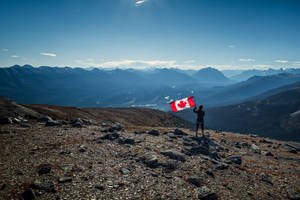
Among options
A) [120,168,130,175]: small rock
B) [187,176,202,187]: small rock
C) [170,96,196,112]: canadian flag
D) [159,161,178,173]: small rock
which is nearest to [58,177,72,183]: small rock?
[120,168,130,175]: small rock

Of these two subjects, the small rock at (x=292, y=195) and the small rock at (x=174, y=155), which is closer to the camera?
the small rock at (x=292, y=195)

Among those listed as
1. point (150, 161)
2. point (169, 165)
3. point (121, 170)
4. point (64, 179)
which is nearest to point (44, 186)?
point (64, 179)

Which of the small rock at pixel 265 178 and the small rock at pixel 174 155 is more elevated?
the small rock at pixel 174 155

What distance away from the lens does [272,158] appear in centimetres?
2611

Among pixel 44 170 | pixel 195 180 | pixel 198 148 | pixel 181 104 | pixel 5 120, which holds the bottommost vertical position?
pixel 198 148

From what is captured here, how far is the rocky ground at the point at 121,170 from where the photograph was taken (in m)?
11.1

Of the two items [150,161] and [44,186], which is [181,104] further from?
[44,186]

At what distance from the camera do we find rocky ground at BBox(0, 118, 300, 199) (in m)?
11.1

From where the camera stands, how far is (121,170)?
46.6ft

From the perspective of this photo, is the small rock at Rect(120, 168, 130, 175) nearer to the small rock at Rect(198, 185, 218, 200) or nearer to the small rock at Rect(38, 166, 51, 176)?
the small rock at Rect(38, 166, 51, 176)

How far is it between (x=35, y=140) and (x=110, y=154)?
29.9ft

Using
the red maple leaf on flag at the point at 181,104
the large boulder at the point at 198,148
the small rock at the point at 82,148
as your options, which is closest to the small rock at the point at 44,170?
the small rock at the point at 82,148

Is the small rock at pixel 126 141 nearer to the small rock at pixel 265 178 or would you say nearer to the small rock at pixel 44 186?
the small rock at pixel 44 186

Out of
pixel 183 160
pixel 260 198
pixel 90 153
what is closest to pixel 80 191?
pixel 90 153
